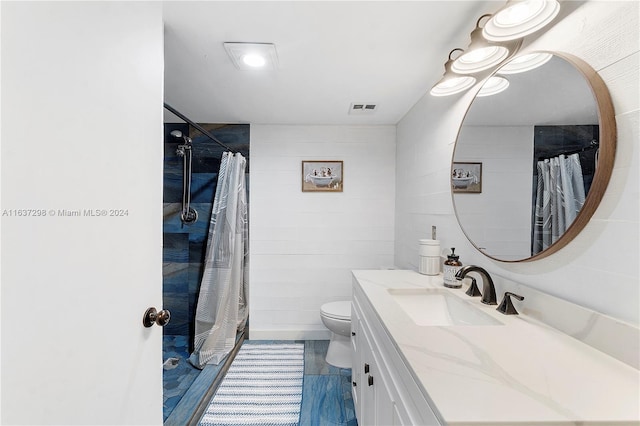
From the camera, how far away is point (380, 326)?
1.11 metres

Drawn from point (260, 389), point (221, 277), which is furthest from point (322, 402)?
point (221, 277)

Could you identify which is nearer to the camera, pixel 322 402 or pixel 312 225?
pixel 322 402

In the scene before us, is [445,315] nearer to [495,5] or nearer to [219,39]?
[495,5]

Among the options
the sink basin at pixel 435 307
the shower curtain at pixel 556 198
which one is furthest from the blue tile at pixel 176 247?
the shower curtain at pixel 556 198

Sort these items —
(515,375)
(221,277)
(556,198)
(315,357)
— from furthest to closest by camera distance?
(315,357) → (221,277) → (556,198) → (515,375)

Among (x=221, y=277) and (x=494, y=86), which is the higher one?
(x=494, y=86)

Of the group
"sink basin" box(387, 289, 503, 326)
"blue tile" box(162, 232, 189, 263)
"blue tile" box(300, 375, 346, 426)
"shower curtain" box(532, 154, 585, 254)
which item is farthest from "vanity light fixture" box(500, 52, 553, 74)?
"blue tile" box(162, 232, 189, 263)

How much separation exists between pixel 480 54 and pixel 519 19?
0.22 m

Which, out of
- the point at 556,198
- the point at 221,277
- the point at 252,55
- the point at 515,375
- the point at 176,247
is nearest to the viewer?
the point at 515,375

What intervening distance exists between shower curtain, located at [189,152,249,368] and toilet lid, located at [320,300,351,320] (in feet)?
2.54

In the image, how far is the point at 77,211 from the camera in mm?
717

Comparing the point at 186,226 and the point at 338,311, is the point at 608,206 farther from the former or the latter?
the point at 186,226

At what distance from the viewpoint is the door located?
0.60 meters

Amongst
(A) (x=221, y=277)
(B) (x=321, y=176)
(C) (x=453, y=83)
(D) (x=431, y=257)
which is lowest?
(A) (x=221, y=277)
